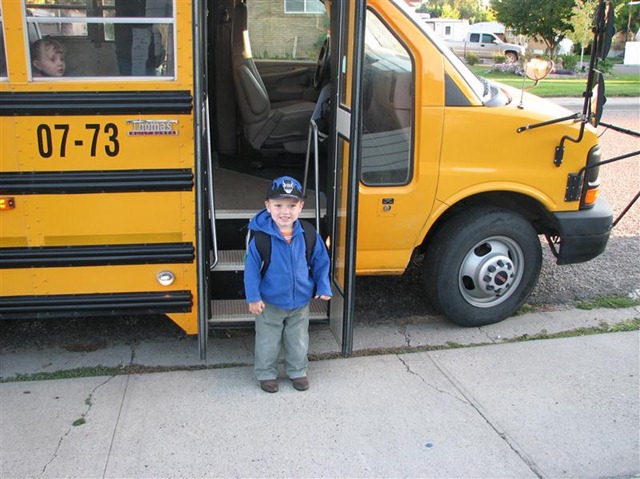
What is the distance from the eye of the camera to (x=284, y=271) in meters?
3.60

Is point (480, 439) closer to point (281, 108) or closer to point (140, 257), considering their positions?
point (140, 257)

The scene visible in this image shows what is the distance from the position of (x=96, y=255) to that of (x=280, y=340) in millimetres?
1089

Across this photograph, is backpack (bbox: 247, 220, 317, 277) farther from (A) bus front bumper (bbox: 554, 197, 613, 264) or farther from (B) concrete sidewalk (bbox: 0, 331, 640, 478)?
(A) bus front bumper (bbox: 554, 197, 613, 264)

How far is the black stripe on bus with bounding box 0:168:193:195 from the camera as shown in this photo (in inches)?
137

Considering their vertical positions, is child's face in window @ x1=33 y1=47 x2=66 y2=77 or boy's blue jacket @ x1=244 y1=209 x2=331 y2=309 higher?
child's face in window @ x1=33 y1=47 x2=66 y2=77

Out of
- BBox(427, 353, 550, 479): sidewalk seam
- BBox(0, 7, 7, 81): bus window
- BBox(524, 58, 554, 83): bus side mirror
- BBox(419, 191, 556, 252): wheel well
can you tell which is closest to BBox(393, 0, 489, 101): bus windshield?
BBox(524, 58, 554, 83): bus side mirror

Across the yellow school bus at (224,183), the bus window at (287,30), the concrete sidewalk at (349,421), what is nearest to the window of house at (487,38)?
the bus window at (287,30)

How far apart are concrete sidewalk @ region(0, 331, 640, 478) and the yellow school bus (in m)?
0.36

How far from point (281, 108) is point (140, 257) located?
2531 millimetres

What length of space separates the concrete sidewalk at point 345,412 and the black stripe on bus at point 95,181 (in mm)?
1095

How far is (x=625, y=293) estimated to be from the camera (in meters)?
5.34

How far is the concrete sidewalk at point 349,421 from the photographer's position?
3180 mm

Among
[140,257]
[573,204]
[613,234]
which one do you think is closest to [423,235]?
[573,204]

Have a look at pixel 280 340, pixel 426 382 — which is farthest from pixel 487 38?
pixel 280 340
